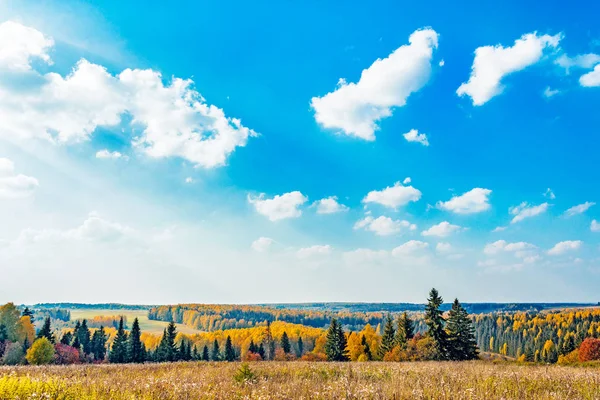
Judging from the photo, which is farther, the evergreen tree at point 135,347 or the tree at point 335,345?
the evergreen tree at point 135,347

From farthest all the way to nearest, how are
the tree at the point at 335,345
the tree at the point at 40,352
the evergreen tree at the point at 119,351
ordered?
1. the evergreen tree at the point at 119,351
2. the tree at the point at 335,345
3. the tree at the point at 40,352

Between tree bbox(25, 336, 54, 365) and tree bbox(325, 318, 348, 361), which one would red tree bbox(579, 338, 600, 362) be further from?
tree bbox(25, 336, 54, 365)

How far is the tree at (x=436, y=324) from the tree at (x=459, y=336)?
37.4 inches

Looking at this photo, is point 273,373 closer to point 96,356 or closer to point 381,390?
point 381,390

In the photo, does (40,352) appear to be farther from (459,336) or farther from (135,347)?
(459,336)

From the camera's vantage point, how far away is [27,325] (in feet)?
310

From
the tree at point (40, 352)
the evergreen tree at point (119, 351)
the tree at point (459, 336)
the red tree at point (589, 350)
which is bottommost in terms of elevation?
the evergreen tree at point (119, 351)

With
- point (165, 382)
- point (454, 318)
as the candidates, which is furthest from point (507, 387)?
point (454, 318)

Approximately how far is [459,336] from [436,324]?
505 centimetres

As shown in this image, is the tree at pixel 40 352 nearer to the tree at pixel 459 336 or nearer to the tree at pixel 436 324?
the tree at pixel 436 324

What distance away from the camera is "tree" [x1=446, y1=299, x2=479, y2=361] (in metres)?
54.1

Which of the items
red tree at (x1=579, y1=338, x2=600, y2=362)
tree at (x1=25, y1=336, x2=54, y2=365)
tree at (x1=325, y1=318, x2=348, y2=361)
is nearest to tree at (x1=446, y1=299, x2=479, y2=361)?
tree at (x1=325, y1=318, x2=348, y2=361)

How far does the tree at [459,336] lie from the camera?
54.1 meters

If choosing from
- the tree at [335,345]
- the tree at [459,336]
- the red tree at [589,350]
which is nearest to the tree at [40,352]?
the tree at [335,345]
